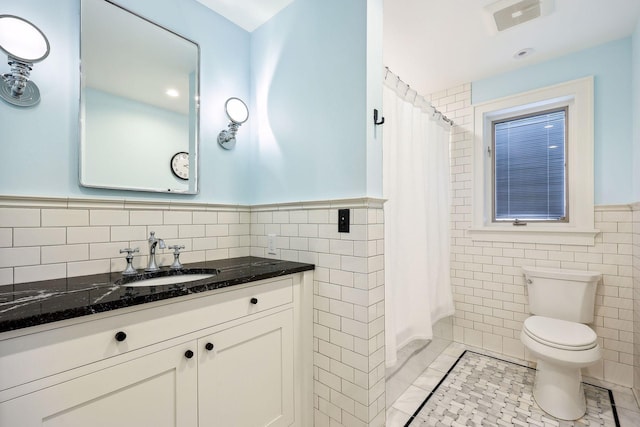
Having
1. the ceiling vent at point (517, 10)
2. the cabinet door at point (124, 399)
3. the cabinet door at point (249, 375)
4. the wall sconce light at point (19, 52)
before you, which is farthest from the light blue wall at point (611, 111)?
the wall sconce light at point (19, 52)

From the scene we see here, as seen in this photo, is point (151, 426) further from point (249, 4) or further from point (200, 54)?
point (249, 4)

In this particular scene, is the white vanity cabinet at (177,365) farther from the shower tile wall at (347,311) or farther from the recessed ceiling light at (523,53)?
the recessed ceiling light at (523,53)

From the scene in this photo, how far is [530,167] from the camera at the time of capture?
237 cm

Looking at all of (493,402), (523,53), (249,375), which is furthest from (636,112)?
(249,375)

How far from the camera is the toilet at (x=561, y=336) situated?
1.59 meters

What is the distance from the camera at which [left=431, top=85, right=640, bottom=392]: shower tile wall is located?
190 cm

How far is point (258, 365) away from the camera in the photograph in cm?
125

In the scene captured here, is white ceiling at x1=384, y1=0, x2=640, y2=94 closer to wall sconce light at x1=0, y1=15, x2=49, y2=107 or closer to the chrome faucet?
wall sconce light at x1=0, y1=15, x2=49, y2=107

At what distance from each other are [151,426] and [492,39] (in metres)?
2.79

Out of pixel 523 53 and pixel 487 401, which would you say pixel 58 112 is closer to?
pixel 487 401

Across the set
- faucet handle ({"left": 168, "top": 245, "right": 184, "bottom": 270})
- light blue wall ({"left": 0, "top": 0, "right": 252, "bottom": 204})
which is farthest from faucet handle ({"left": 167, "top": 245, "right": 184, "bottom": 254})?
light blue wall ({"left": 0, "top": 0, "right": 252, "bottom": 204})

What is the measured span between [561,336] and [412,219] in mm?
1084

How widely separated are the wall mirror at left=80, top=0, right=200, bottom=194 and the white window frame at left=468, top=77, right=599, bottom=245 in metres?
2.30

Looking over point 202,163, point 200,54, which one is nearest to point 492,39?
point 200,54
